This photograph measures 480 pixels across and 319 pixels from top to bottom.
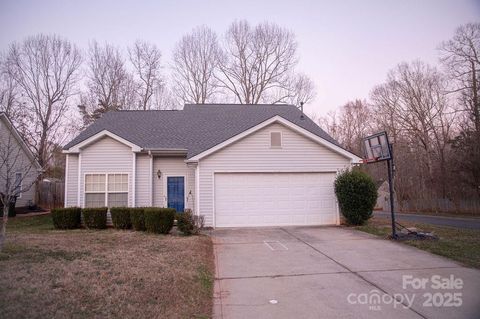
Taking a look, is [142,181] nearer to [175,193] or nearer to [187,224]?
[175,193]

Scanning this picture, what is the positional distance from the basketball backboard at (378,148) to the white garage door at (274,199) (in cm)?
284

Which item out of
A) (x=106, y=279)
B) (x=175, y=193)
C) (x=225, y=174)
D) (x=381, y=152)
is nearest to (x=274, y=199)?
(x=225, y=174)

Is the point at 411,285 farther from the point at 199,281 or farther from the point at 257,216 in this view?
the point at 257,216

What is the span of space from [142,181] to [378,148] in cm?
997

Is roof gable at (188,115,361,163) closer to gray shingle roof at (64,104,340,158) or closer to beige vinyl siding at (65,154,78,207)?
gray shingle roof at (64,104,340,158)

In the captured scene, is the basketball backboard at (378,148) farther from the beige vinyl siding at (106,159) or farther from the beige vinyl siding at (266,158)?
the beige vinyl siding at (106,159)

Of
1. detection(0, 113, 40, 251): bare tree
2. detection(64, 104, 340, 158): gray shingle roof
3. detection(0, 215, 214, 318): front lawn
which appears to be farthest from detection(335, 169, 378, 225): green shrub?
detection(0, 113, 40, 251): bare tree

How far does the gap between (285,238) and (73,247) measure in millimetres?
6546

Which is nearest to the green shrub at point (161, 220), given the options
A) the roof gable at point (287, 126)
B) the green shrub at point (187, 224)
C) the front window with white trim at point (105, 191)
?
the green shrub at point (187, 224)

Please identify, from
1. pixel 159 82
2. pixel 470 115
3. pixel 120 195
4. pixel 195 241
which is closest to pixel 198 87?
pixel 159 82

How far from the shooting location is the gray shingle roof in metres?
16.3

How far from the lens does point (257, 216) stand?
14492 mm

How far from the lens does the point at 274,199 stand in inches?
576

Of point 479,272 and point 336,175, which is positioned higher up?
point 336,175
